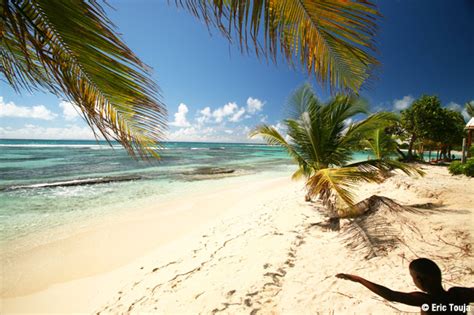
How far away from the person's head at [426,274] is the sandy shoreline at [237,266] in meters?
1.40

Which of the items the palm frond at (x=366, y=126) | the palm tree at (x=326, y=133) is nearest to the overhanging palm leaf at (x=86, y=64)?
the palm tree at (x=326, y=133)

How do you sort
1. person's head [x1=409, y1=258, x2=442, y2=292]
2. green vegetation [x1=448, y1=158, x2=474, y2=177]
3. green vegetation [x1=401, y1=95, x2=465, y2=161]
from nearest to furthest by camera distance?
1. person's head [x1=409, y1=258, x2=442, y2=292]
2. green vegetation [x1=448, y1=158, x2=474, y2=177]
3. green vegetation [x1=401, y1=95, x2=465, y2=161]

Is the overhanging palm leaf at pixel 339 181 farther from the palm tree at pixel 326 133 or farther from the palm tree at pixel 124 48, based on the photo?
the palm tree at pixel 124 48

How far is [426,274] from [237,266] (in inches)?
96.3

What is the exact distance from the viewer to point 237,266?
2.78 m

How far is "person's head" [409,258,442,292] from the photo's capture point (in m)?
0.67

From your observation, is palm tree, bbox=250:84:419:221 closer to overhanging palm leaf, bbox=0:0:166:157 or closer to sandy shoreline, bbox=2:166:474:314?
sandy shoreline, bbox=2:166:474:314

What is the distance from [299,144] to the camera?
516 centimetres

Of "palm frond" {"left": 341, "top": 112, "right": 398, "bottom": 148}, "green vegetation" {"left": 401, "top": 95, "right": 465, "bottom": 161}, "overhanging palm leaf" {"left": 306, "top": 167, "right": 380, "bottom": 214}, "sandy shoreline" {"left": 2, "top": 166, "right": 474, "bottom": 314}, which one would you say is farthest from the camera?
"green vegetation" {"left": 401, "top": 95, "right": 465, "bottom": 161}

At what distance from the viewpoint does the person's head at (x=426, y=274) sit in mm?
673

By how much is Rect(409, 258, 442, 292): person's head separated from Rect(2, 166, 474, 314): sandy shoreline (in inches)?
55.2

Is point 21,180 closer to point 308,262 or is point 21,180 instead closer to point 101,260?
point 101,260

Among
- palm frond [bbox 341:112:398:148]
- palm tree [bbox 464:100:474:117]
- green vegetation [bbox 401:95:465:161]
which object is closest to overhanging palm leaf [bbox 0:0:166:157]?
palm frond [bbox 341:112:398:148]

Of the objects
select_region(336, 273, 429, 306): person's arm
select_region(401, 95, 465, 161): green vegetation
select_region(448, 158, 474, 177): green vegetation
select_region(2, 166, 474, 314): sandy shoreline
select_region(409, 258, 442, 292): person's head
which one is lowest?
select_region(2, 166, 474, 314): sandy shoreline
